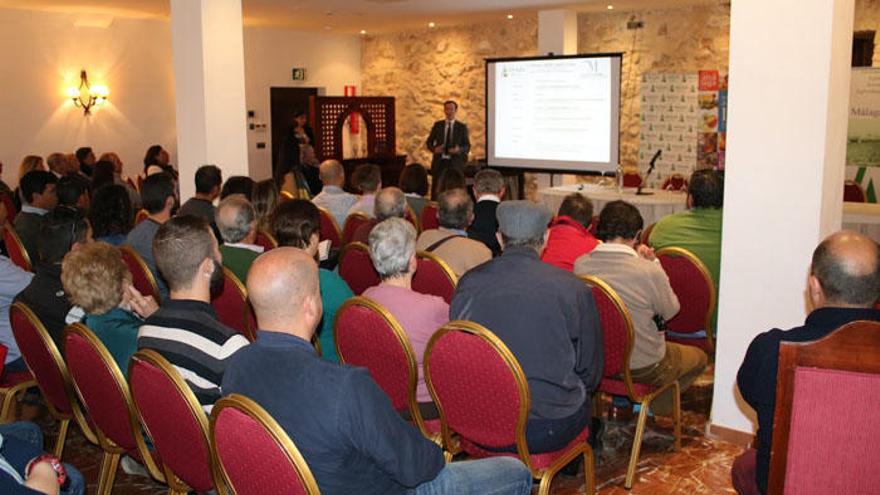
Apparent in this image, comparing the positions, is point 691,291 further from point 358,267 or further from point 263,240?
point 263,240

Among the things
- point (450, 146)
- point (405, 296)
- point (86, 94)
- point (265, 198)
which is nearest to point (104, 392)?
point (405, 296)

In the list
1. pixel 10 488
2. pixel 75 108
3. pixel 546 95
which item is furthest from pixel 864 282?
pixel 75 108

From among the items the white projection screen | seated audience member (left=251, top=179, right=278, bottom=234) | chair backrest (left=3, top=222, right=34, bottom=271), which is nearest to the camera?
chair backrest (left=3, top=222, right=34, bottom=271)

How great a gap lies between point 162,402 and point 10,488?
0.50 m

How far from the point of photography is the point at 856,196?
26.1ft

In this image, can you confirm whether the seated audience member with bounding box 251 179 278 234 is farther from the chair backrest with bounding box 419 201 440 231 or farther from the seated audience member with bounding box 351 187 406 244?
the chair backrest with bounding box 419 201 440 231

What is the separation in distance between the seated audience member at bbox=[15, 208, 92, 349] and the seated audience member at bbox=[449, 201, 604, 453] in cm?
169

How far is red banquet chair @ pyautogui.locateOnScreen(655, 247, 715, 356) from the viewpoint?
398 cm

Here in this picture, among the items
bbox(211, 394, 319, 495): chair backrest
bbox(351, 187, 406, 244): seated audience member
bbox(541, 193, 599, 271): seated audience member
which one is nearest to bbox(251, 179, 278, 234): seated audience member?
bbox(351, 187, 406, 244): seated audience member

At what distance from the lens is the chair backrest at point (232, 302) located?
12.0 ft

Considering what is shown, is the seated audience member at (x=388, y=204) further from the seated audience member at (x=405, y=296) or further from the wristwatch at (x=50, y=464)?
the wristwatch at (x=50, y=464)

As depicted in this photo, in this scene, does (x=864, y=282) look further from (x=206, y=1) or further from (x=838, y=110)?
(x=206, y=1)

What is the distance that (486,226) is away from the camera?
5.19 metres

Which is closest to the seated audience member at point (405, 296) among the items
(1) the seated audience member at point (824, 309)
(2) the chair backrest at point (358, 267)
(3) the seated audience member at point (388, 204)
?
(2) the chair backrest at point (358, 267)
